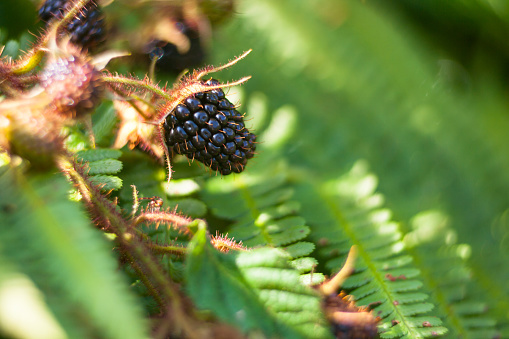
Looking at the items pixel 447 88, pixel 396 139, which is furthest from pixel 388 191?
pixel 447 88

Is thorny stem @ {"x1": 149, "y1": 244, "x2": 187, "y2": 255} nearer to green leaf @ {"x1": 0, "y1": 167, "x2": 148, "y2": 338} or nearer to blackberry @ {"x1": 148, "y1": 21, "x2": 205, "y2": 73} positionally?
green leaf @ {"x1": 0, "y1": 167, "x2": 148, "y2": 338}

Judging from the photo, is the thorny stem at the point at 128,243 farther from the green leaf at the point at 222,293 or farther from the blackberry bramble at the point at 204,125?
the blackberry bramble at the point at 204,125

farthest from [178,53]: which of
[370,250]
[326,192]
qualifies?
[370,250]

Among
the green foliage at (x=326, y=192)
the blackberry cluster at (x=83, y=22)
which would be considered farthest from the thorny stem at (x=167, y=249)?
the blackberry cluster at (x=83, y=22)

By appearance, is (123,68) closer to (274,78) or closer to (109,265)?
(274,78)

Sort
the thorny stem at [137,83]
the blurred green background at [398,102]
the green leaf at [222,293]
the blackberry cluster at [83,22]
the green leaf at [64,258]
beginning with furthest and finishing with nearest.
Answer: the blurred green background at [398,102] < the blackberry cluster at [83,22] < the thorny stem at [137,83] < the green leaf at [222,293] < the green leaf at [64,258]

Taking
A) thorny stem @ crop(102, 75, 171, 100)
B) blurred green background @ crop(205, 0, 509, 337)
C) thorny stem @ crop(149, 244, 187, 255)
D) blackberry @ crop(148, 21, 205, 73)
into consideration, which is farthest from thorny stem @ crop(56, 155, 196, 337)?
blurred green background @ crop(205, 0, 509, 337)
